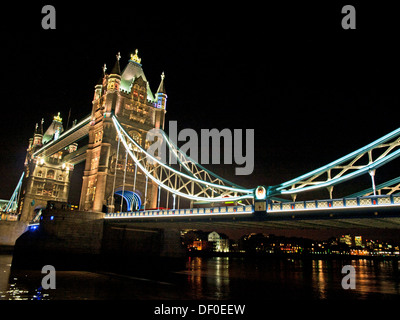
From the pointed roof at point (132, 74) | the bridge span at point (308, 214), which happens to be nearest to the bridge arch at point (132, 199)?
the pointed roof at point (132, 74)

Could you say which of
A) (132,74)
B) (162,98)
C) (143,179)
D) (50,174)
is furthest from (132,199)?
(50,174)

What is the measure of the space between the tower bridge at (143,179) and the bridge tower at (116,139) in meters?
0.14

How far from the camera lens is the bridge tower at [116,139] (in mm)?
43219

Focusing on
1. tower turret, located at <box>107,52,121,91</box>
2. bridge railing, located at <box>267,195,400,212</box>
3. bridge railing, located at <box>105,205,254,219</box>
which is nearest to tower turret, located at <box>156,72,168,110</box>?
tower turret, located at <box>107,52,121,91</box>

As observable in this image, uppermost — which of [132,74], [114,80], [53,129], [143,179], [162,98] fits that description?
[53,129]

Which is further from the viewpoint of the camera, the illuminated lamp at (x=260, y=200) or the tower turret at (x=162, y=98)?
the tower turret at (x=162, y=98)

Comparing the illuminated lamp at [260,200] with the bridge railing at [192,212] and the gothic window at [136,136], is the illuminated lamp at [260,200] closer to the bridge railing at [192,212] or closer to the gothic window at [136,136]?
the bridge railing at [192,212]

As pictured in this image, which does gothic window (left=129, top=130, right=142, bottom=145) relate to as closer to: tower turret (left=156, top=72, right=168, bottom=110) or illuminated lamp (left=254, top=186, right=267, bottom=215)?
tower turret (left=156, top=72, right=168, bottom=110)

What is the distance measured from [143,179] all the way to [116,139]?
668cm

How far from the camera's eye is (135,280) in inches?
1006

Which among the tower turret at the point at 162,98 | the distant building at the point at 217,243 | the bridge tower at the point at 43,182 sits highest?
the tower turret at the point at 162,98

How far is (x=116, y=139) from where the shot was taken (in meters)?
45.7

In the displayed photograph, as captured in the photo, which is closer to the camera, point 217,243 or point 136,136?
point 136,136

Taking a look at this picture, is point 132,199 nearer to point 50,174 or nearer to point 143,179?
point 143,179
